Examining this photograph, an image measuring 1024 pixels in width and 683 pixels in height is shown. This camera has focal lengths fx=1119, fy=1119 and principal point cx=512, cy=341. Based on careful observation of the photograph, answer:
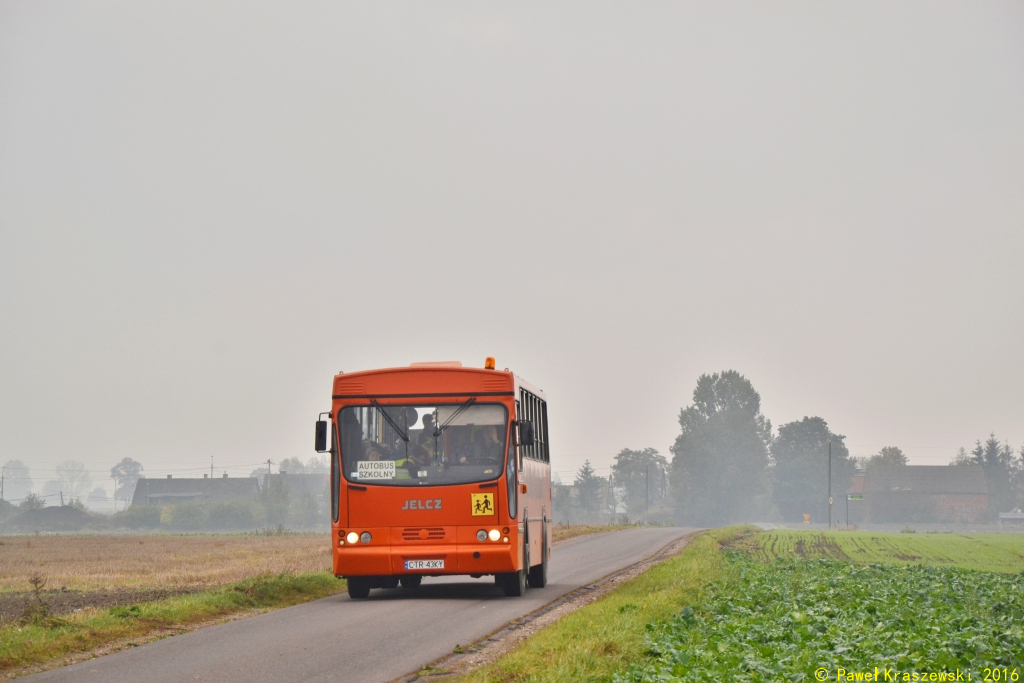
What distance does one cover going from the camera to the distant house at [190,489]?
161750mm

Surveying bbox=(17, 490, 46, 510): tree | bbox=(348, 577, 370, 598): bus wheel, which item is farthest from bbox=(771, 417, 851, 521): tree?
bbox=(348, 577, 370, 598): bus wheel

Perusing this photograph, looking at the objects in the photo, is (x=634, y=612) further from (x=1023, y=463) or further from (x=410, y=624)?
(x=1023, y=463)

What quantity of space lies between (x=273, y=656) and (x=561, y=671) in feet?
11.7

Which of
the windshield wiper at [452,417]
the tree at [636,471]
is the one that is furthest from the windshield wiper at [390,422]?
the tree at [636,471]

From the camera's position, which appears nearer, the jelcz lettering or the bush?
the jelcz lettering

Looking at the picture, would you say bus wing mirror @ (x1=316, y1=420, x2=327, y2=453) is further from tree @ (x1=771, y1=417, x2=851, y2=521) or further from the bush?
tree @ (x1=771, y1=417, x2=851, y2=521)

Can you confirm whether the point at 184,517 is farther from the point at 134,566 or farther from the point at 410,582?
the point at 410,582

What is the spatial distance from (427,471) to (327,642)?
506 cm

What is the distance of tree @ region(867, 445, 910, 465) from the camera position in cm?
16993

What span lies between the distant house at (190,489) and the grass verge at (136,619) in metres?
146

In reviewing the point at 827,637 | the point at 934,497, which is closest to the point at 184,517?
the point at 934,497

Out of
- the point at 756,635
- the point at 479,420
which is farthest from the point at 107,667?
the point at 479,420

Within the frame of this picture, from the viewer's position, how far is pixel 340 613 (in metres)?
15.9

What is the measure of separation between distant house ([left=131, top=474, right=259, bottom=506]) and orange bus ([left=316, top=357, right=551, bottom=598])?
487ft
